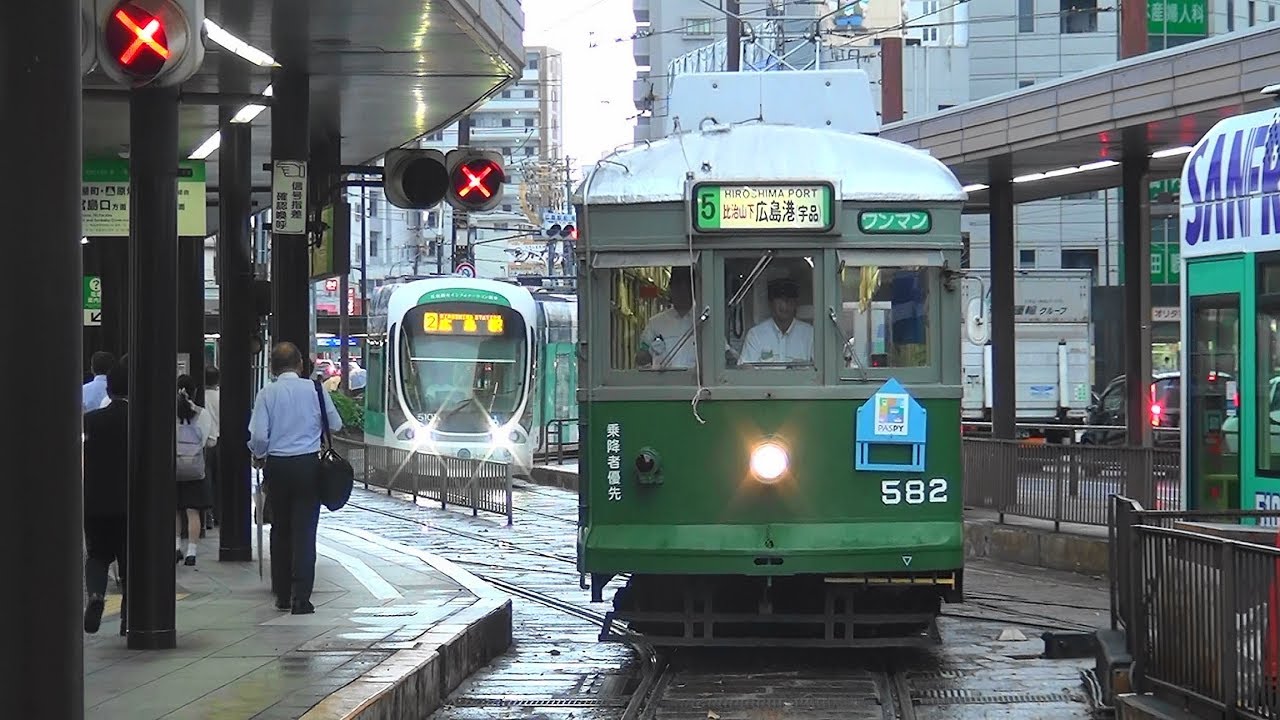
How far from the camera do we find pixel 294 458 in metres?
12.0

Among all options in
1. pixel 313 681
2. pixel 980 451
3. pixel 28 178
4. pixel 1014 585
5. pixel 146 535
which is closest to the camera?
pixel 28 178

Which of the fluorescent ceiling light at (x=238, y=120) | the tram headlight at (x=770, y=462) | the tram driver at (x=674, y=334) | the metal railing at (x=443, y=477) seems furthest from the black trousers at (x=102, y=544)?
the metal railing at (x=443, y=477)

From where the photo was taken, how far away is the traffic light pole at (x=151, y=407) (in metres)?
10.6

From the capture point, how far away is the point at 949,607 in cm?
1498

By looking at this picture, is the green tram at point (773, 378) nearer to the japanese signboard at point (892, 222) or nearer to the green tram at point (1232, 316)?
the japanese signboard at point (892, 222)

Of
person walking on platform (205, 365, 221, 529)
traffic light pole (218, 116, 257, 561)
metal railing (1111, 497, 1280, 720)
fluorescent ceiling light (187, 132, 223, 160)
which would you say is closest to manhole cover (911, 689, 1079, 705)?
metal railing (1111, 497, 1280, 720)

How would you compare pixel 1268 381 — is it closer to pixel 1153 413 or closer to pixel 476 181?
pixel 476 181

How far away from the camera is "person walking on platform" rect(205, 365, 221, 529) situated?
18.1 meters

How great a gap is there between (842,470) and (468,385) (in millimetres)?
20955

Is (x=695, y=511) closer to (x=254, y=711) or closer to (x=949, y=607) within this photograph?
(x=254, y=711)

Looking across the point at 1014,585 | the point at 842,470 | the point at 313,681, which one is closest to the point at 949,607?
the point at 1014,585

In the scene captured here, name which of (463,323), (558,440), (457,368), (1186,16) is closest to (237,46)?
(463,323)

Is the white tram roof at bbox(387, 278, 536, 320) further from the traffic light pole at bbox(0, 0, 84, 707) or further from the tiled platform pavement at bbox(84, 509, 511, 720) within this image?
the traffic light pole at bbox(0, 0, 84, 707)

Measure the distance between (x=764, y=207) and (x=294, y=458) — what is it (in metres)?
3.60
